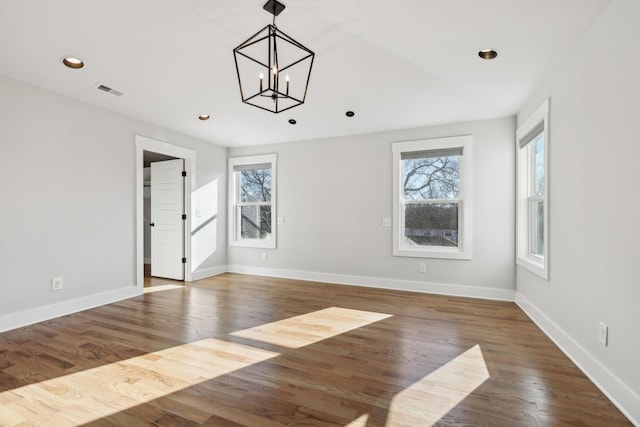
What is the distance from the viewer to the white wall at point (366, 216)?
13.4ft

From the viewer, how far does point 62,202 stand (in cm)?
340

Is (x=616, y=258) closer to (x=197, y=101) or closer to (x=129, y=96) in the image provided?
(x=197, y=101)

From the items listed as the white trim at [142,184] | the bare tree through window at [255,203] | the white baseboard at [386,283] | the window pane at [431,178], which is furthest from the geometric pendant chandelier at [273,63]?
the white baseboard at [386,283]

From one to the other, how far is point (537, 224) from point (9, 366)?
198 inches

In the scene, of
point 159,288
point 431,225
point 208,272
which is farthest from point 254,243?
point 431,225

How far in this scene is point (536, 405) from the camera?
1.80 m

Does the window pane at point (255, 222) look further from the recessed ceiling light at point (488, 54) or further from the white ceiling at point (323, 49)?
the recessed ceiling light at point (488, 54)

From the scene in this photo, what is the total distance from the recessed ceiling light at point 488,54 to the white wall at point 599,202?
1.83ft

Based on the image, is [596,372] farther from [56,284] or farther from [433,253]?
[56,284]

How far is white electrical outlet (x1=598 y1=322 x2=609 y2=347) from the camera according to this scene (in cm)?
196

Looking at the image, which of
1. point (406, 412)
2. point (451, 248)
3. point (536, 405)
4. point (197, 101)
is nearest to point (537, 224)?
point (451, 248)

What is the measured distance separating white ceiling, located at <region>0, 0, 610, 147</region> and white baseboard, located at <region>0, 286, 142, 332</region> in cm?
232

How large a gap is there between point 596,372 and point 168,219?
563cm

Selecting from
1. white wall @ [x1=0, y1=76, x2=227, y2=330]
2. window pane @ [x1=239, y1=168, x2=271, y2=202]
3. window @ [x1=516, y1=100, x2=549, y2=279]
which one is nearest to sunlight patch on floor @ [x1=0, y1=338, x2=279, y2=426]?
white wall @ [x1=0, y1=76, x2=227, y2=330]
